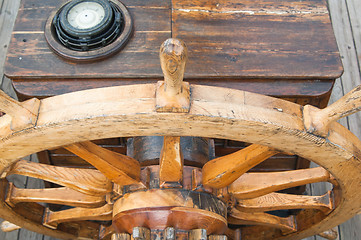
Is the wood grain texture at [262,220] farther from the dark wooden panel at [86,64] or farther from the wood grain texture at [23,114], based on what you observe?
the wood grain texture at [23,114]

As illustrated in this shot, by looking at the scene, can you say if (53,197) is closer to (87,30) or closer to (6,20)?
(87,30)

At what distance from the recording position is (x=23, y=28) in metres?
1.85

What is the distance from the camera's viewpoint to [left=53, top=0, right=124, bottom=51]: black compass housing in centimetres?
173

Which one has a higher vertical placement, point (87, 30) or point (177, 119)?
point (87, 30)

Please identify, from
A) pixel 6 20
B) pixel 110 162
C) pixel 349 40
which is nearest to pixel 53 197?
pixel 110 162

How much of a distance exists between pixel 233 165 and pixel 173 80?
0.43 m

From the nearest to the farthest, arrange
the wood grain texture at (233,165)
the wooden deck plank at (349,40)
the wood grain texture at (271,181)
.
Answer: the wood grain texture at (233,165) < the wood grain texture at (271,181) < the wooden deck plank at (349,40)

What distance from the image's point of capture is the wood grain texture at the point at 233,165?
1.17m

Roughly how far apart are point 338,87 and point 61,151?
1.43 meters

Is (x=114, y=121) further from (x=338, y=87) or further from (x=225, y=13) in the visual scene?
(x=338, y=87)

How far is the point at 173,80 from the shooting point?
89 cm

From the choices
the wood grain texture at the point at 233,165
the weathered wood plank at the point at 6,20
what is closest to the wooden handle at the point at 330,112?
the wood grain texture at the point at 233,165

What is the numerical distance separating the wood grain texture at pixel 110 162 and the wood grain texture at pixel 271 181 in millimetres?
307

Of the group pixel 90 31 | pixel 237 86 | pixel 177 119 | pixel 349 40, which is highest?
pixel 349 40
